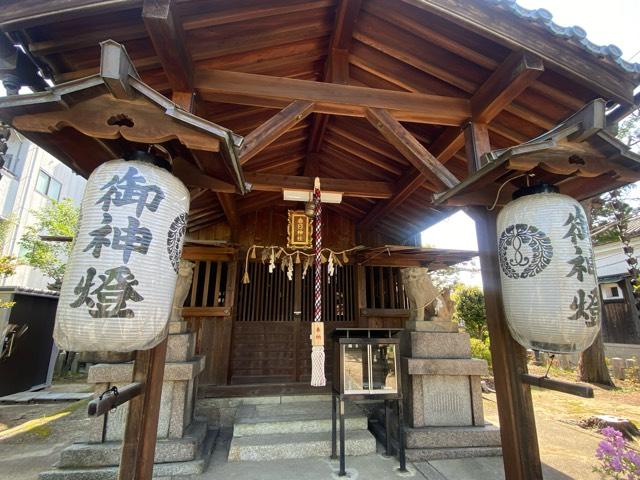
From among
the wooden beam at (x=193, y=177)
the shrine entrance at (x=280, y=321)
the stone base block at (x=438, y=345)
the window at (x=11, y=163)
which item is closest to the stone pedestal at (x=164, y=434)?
the shrine entrance at (x=280, y=321)

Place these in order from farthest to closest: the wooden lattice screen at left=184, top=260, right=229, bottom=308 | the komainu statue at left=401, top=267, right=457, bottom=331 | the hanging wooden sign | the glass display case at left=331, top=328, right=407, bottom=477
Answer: the wooden lattice screen at left=184, top=260, right=229, bottom=308, the hanging wooden sign, the komainu statue at left=401, top=267, right=457, bottom=331, the glass display case at left=331, top=328, right=407, bottom=477

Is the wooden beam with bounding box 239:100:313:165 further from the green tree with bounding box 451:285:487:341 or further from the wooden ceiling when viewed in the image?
the green tree with bounding box 451:285:487:341

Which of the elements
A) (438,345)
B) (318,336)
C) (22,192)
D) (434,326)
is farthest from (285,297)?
(22,192)

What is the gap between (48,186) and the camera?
15656 mm

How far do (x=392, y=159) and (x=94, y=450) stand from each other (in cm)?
652

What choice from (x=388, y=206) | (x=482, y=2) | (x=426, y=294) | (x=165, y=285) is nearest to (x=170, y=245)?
(x=165, y=285)

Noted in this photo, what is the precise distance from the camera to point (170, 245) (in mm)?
2260

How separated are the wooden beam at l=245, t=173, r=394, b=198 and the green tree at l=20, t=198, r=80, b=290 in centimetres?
1078

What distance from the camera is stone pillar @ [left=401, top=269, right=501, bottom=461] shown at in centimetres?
451

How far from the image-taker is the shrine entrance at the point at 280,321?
7152 millimetres

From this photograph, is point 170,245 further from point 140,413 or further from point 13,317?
point 13,317

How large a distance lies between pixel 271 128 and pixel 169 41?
129 centimetres

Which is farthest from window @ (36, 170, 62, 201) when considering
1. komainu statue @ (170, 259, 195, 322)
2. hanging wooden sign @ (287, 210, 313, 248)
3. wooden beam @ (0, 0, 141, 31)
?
wooden beam @ (0, 0, 141, 31)

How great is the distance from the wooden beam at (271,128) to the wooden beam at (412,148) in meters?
0.93
